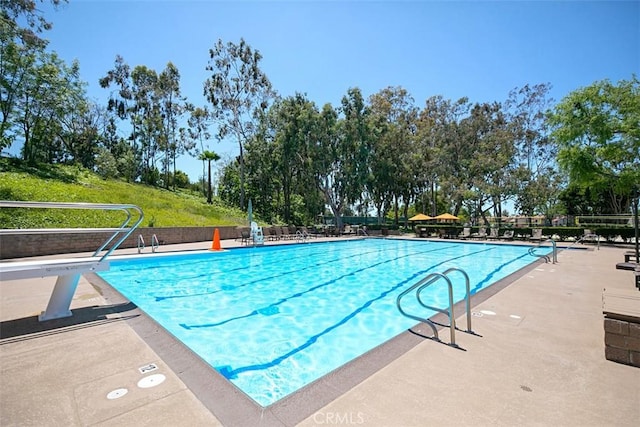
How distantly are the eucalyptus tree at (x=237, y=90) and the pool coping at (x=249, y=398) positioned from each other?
2472cm

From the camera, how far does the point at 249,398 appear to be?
2.25m

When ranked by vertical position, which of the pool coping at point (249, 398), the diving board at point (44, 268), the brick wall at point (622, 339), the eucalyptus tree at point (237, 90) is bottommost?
the pool coping at point (249, 398)

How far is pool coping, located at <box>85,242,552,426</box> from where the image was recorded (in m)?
2.03

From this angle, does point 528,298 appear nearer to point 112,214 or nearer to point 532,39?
point 532,39

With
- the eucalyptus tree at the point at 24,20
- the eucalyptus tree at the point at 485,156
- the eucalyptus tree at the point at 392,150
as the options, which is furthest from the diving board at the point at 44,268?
the eucalyptus tree at the point at 485,156

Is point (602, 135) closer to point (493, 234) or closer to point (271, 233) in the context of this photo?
point (493, 234)

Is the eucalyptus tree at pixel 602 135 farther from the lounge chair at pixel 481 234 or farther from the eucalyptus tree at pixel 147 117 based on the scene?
the eucalyptus tree at pixel 147 117

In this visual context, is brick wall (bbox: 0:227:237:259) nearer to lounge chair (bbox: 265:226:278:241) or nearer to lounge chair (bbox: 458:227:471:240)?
lounge chair (bbox: 265:226:278:241)

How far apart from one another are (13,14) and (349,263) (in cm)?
2640

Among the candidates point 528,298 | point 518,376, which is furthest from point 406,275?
point 518,376

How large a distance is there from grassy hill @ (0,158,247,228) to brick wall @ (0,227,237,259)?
64.2 inches

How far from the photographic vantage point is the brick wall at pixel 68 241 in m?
10.3

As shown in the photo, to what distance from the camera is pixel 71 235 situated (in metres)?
11.7

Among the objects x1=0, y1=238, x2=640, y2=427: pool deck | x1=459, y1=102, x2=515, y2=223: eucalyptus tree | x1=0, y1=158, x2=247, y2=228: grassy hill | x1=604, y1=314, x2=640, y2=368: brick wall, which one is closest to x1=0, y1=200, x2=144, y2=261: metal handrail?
x1=0, y1=238, x2=640, y2=427: pool deck
